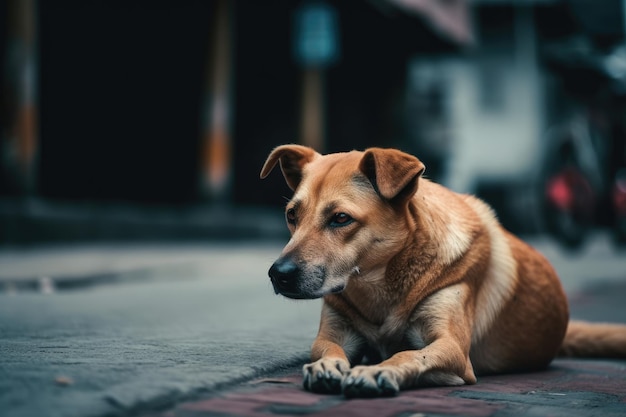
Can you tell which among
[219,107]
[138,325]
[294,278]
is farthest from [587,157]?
[294,278]

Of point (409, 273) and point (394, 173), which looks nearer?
point (394, 173)

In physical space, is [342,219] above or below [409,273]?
above

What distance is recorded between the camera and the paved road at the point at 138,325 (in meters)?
2.75

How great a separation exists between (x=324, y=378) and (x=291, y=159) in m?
1.41

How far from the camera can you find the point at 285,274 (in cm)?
333

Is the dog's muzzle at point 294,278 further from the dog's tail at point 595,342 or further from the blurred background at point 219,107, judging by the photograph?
the blurred background at point 219,107

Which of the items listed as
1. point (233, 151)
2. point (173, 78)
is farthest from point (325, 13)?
point (233, 151)

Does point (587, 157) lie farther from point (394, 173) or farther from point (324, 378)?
point (324, 378)

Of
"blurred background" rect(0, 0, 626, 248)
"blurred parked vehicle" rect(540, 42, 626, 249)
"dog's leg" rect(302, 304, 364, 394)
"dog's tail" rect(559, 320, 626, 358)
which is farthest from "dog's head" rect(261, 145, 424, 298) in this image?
"blurred parked vehicle" rect(540, 42, 626, 249)

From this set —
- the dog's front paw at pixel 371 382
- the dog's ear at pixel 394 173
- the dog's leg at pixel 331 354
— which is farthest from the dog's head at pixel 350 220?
the dog's front paw at pixel 371 382

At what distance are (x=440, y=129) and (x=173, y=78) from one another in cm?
1022

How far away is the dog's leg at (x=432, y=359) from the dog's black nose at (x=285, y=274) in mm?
421

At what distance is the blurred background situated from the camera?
1070cm

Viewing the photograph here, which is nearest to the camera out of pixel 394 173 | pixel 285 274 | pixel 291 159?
pixel 285 274
